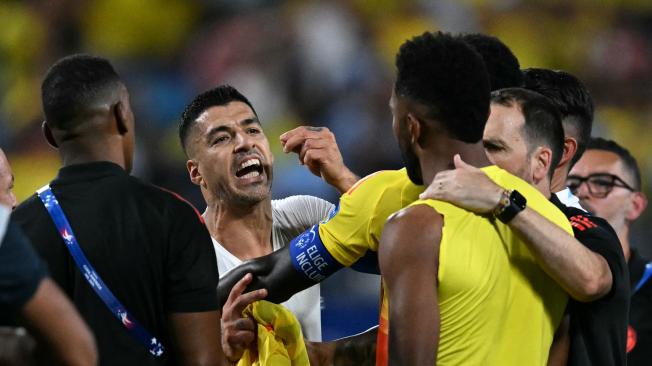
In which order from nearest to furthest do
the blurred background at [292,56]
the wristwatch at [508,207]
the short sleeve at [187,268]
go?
the wristwatch at [508,207] < the short sleeve at [187,268] < the blurred background at [292,56]

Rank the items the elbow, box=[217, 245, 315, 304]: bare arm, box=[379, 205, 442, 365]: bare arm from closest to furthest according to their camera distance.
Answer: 1. box=[379, 205, 442, 365]: bare arm
2. the elbow
3. box=[217, 245, 315, 304]: bare arm

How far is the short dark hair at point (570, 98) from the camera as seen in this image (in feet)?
13.1

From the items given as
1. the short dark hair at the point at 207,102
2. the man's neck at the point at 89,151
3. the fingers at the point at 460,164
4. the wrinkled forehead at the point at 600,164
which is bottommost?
the wrinkled forehead at the point at 600,164

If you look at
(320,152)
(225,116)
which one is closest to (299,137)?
(320,152)

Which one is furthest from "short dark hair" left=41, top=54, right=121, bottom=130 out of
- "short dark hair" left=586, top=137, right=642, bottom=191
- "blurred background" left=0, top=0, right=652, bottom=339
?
"blurred background" left=0, top=0, right=652, bottom=339

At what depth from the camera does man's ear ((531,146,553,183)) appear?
3.41m

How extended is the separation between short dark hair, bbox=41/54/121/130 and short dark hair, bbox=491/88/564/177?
1.27 m

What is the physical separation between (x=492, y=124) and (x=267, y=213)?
1.60 metres

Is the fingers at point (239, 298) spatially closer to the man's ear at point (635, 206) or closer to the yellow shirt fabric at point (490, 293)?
the yellow shirt fabric at point (490, 293)

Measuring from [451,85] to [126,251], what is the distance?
1046 millimetres

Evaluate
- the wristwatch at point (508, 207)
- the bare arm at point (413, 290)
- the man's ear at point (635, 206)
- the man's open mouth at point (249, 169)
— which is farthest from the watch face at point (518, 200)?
the man's ear at point (635, 206)

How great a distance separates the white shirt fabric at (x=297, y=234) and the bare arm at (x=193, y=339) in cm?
139

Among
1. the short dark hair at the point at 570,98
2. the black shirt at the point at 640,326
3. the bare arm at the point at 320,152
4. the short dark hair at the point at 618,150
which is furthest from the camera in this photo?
the short dark hair at the point at 618,150

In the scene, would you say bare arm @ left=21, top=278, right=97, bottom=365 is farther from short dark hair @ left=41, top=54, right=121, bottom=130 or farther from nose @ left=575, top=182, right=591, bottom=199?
nose @ left=575, top=182, right=591, bottom=199
